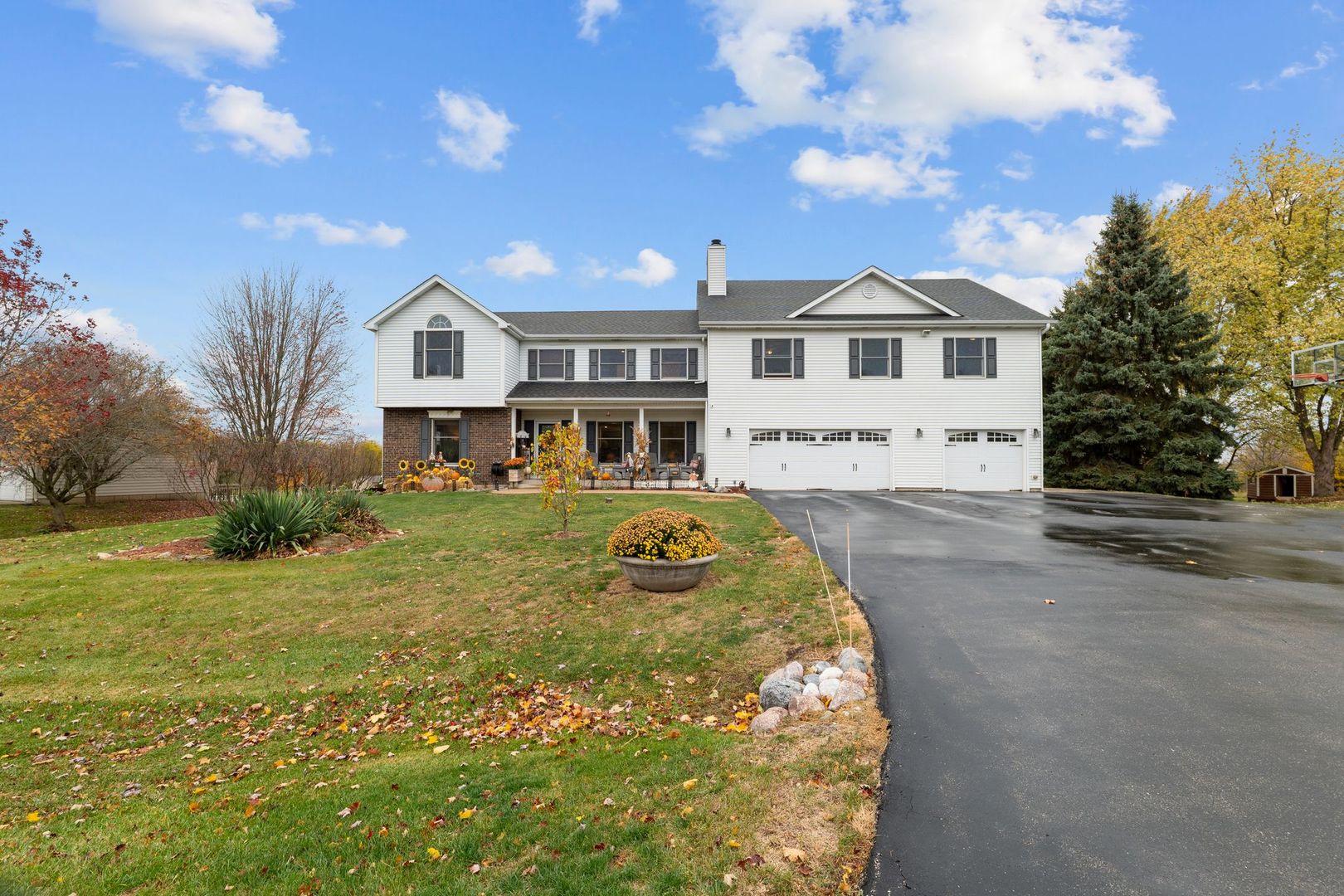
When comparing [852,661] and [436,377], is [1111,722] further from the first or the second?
[436,377]

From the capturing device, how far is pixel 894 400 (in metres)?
22.0

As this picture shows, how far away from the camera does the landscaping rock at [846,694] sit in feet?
15.1

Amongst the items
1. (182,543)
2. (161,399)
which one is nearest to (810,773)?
(182,543)

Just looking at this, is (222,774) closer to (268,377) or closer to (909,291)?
(268,377)

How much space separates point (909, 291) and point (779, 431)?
7122 mm

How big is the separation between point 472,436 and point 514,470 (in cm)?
237

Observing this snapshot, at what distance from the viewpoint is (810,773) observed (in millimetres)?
3572

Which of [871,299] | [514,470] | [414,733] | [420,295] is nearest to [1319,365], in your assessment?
[871,299]

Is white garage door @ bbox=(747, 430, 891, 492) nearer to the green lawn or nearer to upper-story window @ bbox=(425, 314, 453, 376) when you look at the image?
the green lawn

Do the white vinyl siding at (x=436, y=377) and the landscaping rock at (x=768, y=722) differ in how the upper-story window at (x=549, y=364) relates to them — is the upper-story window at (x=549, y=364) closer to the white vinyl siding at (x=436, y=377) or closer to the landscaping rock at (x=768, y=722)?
the white vinyl siding at (x=436, y=377)

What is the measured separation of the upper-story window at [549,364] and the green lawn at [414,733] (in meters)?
15.2

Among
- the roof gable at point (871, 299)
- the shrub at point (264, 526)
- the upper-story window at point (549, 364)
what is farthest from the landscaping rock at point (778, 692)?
the upper-story window at point (549, 364)

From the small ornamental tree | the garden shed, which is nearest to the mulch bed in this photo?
the small ornamental tree

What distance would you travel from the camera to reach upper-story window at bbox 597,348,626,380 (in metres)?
24.8
